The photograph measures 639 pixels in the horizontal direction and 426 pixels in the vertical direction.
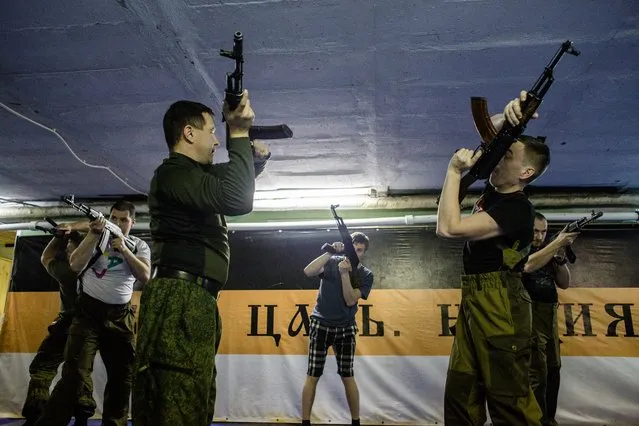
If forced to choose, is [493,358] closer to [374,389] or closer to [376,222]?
[374,389]

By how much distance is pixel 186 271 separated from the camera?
5.23 feet

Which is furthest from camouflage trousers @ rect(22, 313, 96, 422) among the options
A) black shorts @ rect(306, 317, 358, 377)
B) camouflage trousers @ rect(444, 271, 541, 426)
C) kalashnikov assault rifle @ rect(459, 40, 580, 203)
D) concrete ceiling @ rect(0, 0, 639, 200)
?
kalashnikov assault rifle @ rect(459, 40, 580, 203)

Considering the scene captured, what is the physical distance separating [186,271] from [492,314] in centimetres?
129

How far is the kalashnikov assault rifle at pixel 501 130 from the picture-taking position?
1.97 metres

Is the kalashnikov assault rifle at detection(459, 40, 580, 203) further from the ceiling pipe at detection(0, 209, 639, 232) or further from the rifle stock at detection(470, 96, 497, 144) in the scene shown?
the ceiling pipe at detection(0, 209, 639, 232)

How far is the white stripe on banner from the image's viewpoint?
15.6ft

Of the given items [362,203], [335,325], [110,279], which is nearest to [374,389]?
[335,325]

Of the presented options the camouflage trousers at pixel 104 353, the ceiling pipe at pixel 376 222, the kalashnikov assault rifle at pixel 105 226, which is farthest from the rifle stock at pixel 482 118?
the ceiling pipe at pixel 376 222

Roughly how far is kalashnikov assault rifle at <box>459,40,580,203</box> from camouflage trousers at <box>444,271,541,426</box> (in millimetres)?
479

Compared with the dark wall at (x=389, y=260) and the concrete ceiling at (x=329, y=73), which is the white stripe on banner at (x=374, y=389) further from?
the concrete ceiling at (x=329, y=73)

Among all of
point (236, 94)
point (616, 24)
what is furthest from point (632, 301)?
point (236, 94)

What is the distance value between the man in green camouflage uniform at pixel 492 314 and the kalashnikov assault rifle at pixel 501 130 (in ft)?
0.11

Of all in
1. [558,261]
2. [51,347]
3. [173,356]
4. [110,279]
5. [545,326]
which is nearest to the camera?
[173,356]

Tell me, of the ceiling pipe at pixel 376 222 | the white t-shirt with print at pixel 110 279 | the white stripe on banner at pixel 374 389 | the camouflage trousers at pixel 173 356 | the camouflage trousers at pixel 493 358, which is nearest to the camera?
the camouflage trousers at pixel 173 356
